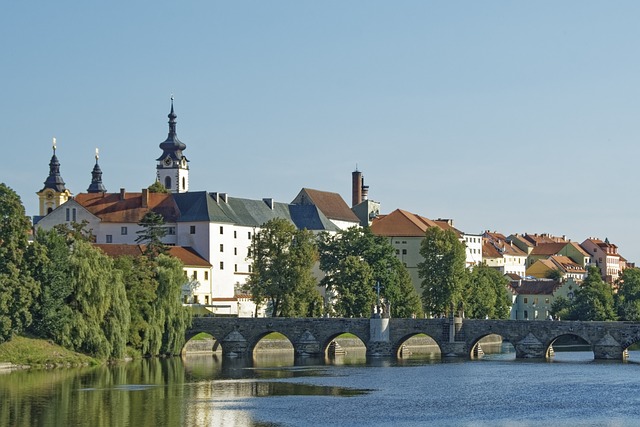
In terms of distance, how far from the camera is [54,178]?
17075 cm

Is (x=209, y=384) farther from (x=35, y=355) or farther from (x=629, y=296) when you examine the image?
(x=629, y=296)

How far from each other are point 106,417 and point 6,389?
13730 mm

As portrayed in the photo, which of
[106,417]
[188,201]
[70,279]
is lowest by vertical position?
[106,417]

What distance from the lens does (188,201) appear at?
5477 inches

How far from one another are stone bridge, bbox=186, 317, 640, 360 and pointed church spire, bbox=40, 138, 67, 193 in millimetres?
64196

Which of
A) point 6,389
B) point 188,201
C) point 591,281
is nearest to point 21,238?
point 6,389

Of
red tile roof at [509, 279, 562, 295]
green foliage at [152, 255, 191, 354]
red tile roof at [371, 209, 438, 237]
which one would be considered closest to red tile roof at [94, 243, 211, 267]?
green foliage at [152, 255, 191, 354]

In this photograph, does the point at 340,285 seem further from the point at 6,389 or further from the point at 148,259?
the point at 6,389

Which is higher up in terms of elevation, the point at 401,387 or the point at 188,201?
the point at 188,201

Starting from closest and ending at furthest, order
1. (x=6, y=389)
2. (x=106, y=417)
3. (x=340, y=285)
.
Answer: (x=106, y=417) < (x=6, y=389) < (x=340, y=285)

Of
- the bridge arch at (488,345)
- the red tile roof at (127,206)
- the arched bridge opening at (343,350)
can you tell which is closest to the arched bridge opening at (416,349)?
the arched bridge opening at (343,350)

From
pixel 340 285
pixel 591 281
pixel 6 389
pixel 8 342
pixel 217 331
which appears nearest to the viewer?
pixel 6 389

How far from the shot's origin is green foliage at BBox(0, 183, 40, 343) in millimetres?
89312

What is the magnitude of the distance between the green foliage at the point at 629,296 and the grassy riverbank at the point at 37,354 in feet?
245
